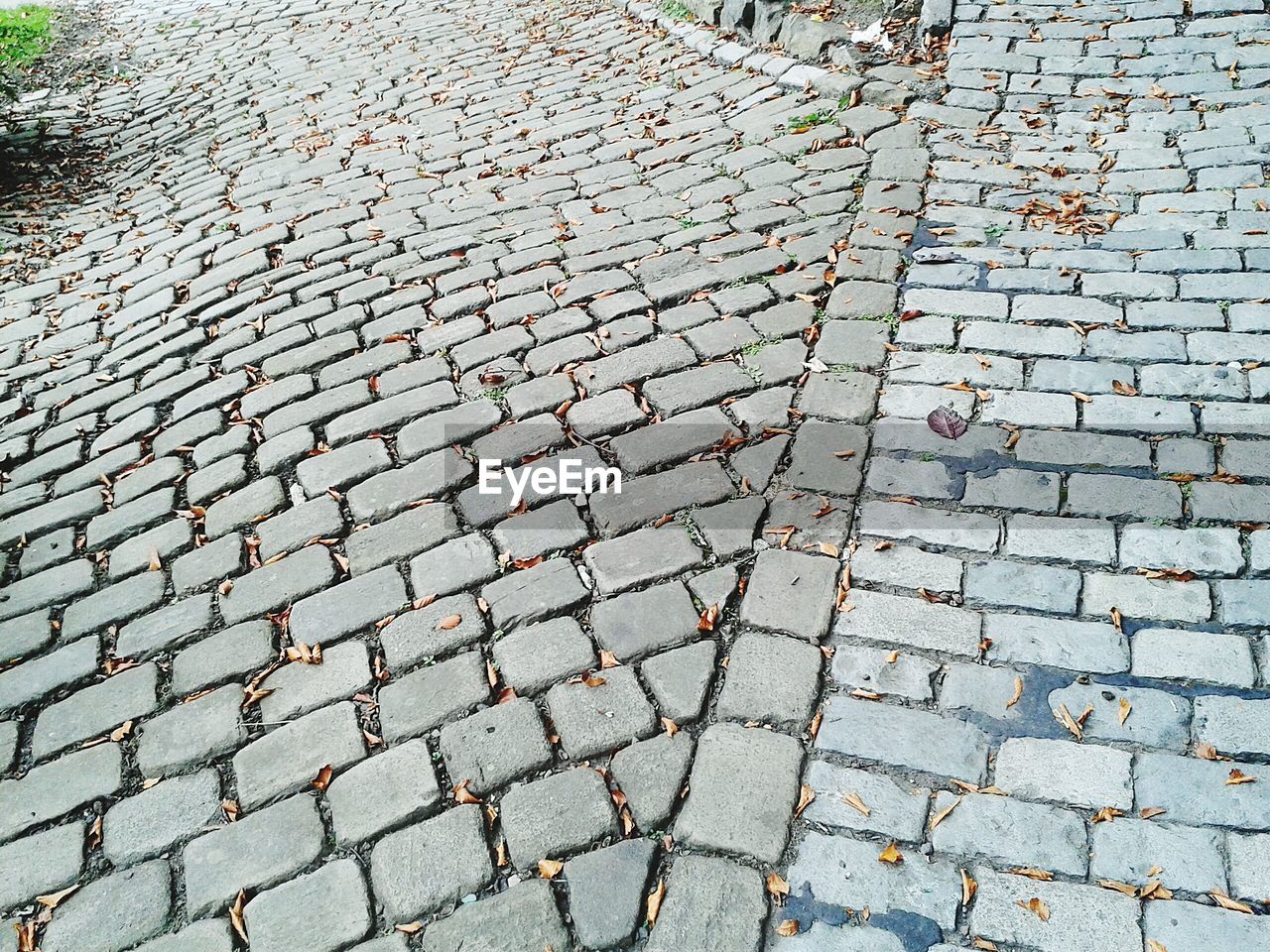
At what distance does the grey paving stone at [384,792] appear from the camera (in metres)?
2.22

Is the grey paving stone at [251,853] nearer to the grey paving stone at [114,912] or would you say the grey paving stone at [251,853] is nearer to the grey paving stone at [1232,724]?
the grey paving stone at [114,912]

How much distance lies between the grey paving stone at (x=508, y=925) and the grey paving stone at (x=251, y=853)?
37cm

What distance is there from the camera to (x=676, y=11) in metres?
6.66

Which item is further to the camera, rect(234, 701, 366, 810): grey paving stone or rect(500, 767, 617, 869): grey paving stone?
rect(234, 701, 366, 810): grey paving stone

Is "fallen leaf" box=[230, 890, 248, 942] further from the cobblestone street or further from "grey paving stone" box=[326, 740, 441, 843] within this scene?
"grey paving stone" box=[326, 740, 441, 843]

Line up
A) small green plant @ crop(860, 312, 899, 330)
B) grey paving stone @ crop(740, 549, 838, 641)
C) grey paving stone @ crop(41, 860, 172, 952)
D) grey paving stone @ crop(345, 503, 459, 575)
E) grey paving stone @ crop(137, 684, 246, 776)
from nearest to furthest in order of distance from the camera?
1. grey paving stone @ crop(41, 860, 172, 952)
2. grey paving stone @ crop(137, 684, 246, 776)
3. grey paving stone @ crop(740, 549, 838, 641)
4. grey paving stone @ crop(345, 503, 459, 575)
5. small green plant @ crop(860, 312, 899, 330)

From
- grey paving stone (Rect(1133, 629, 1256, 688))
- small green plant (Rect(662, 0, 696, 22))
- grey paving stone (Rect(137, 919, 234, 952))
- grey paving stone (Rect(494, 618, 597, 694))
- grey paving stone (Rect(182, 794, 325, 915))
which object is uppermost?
small green plant (Rect(662, 0, 696, 22))

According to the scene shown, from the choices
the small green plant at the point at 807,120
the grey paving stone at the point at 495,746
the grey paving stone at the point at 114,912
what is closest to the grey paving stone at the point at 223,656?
the grey paving stone at the point at 114,912

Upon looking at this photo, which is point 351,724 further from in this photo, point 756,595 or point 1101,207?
point 1101,207

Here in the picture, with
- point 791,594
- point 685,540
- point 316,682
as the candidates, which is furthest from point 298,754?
point 791,594

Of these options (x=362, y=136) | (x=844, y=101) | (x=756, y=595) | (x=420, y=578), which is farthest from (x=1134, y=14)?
(x=420, y=578)

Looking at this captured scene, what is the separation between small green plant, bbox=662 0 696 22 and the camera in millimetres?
6592

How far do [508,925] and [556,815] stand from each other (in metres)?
0.25

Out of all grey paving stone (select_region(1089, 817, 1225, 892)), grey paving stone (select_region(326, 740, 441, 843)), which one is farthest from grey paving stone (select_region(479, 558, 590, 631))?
grey paving stone (select_region(1089, 817, 1225, 892))
